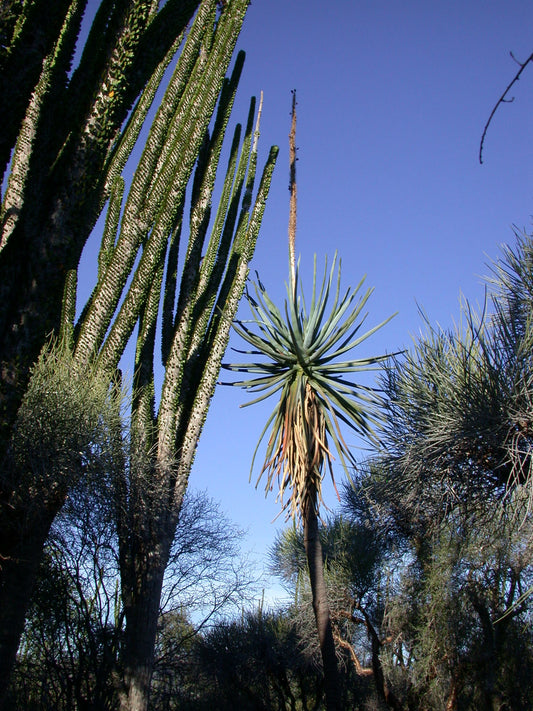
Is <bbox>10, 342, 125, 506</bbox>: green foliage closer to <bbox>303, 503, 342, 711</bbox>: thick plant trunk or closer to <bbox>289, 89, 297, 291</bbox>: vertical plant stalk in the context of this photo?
<bbox>303, 503, 342, 711</bbox>: thick plant trunk

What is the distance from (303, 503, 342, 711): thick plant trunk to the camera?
7148 millimetres

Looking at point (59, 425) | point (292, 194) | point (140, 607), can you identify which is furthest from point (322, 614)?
point (292, 194)

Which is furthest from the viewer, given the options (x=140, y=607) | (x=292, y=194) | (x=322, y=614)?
(x=292, y=194)

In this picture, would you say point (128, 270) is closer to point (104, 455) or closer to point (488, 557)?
point (104, 455)

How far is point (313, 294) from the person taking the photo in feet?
30.2

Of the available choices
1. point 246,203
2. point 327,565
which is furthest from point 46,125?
point 327,565

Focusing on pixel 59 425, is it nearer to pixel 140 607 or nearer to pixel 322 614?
pixel 140 607

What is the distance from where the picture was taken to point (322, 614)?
7.49 meters

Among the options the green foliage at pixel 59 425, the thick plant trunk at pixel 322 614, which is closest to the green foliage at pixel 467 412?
the thick plant trunk at pixel 322 614

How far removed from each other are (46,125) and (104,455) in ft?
16.6

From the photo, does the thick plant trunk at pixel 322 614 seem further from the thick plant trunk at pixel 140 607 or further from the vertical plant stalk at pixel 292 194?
the vertical plant stalk at pixel 292 194

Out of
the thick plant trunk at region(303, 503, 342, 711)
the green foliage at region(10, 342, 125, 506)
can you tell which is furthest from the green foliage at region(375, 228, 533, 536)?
the green foliage at region(10, 342, 125, 506)

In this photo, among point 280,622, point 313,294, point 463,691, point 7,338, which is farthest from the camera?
point 280,622

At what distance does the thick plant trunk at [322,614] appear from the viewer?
715cm
